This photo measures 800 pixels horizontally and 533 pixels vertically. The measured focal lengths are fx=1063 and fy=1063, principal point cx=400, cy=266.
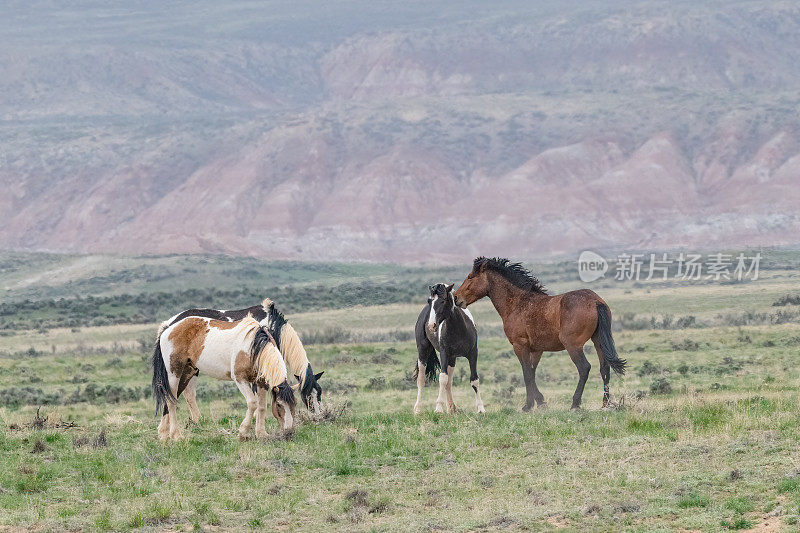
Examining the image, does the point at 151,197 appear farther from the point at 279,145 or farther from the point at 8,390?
the point at 8,390

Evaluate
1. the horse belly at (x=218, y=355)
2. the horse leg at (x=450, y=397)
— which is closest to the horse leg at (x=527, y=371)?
the horse leg at (x=450, y=397)

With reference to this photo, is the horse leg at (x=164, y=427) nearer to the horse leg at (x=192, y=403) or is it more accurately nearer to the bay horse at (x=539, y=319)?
the horse leg at (x=192, y=403)

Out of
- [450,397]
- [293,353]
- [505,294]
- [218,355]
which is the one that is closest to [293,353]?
[293,353]

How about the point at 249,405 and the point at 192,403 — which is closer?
the point at 249,405

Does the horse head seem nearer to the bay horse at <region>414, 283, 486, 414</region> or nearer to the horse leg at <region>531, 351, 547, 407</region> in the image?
the bay horse at <region>414, 283, 486, 414</region>

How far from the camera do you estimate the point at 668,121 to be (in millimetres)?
163625

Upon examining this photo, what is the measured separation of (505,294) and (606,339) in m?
2.13

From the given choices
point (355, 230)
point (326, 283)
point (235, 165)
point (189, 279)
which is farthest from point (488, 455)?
point (235, 165)

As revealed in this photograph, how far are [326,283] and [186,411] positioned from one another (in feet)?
278

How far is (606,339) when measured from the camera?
16953 millimetres

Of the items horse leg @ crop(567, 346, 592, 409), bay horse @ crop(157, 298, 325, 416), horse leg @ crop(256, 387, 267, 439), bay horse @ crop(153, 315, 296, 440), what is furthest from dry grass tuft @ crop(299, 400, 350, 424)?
horse leg @ crop(567, 346, 592, 409)

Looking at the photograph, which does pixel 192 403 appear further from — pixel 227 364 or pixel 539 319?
pixel 539 319

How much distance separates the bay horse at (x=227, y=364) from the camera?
50.1 ft

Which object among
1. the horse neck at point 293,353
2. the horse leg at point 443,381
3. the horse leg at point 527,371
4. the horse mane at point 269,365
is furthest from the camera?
the horse leg at point 443,381
